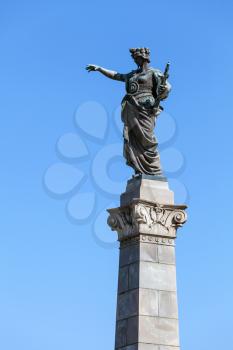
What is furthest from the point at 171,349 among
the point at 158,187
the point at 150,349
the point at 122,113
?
the point at 122,113

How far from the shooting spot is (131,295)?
49.0 feet

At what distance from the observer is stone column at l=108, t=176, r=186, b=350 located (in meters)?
14.5

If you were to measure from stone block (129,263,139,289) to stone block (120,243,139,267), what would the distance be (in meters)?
0.14

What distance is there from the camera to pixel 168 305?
14969 millimetres

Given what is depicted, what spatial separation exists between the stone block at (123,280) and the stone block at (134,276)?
0.13 m

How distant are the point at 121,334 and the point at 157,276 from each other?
1.53 m

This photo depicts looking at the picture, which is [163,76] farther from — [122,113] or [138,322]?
[138,322]

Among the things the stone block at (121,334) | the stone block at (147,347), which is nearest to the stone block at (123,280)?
the stone block at (121,334)

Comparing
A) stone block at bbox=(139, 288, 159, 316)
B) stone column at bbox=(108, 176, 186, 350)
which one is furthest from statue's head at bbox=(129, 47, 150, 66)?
stone block at bbox=(139, 288, 159, 316)

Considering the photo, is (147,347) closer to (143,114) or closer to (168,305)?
(168,305)

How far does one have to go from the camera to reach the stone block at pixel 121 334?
14.7m

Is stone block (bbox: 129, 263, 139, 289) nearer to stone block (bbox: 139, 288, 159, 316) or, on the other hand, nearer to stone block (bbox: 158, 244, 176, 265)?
stone block (bbox: 139, 288, 159, 316)

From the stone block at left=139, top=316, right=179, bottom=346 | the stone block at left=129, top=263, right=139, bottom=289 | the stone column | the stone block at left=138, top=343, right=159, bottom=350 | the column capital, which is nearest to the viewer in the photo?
the stone block at left=138, top=343, right=159, bottom=350

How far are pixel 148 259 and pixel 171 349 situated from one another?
2.06m
